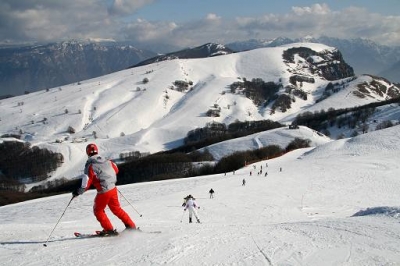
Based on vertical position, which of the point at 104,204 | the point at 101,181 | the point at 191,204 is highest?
the point at 101,181

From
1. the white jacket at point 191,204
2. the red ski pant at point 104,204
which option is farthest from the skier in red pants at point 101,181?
the white jacket at point 191,204

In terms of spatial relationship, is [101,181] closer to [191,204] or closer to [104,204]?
[104,204]

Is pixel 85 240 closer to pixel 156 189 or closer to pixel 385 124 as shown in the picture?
pixel 156 189

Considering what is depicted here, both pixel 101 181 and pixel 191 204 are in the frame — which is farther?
pixel 191 204

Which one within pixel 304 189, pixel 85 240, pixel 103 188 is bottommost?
pixel 304 189

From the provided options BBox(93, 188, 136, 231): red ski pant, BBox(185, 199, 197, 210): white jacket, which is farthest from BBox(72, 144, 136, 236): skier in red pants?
BBox(185, 199, 197, 210): white jacket

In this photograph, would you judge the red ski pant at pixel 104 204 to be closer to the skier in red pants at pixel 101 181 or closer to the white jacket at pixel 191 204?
the skier in red pants at pixel 101 181

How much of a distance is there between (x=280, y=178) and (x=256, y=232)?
41.6 m

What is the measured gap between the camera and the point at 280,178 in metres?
53.2

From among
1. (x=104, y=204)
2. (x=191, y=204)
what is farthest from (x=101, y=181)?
(x=191, y=204)

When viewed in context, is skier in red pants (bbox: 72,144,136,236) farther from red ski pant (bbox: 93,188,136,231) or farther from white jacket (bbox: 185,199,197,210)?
white jacket (bbox: 185,199,197,210)

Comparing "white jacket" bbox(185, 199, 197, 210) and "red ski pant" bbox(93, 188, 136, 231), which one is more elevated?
"red ski pant" bbox(93, 188, 136, 231)

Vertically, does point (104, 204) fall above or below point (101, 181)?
below

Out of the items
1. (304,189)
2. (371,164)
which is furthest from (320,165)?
(304,189)
